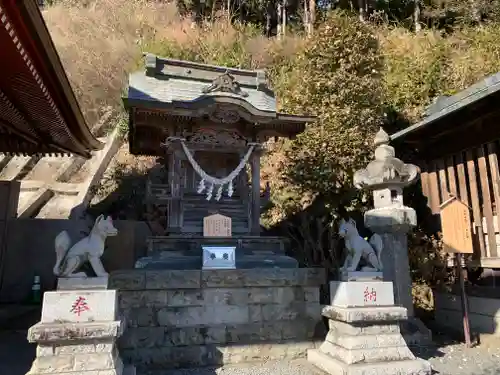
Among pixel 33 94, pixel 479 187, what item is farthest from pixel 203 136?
pixel 479 187

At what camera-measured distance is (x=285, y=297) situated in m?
6.24

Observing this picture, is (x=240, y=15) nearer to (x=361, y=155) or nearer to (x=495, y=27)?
(x=495, y=27)

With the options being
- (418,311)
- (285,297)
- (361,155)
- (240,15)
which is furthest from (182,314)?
(240,15)

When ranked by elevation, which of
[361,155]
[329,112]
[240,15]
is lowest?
[361,155]

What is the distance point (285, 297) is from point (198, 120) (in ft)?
13.1

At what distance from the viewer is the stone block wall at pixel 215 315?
18.5 feet

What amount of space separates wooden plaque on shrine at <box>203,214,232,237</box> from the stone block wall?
152cm

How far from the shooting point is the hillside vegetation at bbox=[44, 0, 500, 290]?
1088 cm

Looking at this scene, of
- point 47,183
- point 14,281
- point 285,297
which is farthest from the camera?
point 47,183

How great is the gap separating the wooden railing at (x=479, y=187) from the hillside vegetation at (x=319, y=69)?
217 centimetres

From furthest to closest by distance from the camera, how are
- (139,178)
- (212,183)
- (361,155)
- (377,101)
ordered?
1. (139,178)
2. (377,101)
3. (361,155)
4. (212,183)

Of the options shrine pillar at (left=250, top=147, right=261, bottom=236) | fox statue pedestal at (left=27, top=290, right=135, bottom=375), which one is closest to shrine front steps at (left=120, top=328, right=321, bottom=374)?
fox statue pedestal at (left=27, top=290, right=135, bottom=375)

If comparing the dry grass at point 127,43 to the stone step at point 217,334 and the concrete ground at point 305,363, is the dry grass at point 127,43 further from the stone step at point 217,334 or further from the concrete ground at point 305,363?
the concrete ground at point 305,363

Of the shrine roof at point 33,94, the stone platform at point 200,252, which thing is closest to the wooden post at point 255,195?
the stone platform at point 200,252
